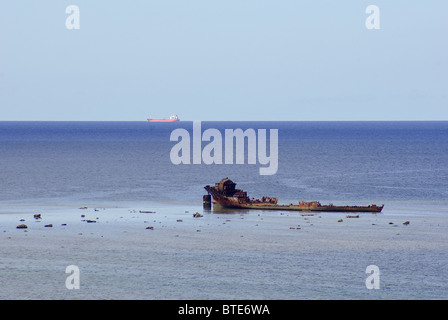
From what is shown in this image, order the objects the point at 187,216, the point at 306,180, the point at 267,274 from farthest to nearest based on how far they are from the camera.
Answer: the point at 306,180 < the point at 187,216 < the point at 267,274

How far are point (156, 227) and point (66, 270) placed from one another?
22.7m

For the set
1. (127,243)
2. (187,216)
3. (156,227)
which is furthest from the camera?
(187,216)

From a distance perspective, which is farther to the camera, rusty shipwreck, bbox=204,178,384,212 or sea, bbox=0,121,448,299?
rusty shipwreck, bbox=204,178,384,212

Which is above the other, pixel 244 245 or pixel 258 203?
pixel 258 203

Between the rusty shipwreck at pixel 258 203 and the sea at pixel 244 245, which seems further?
the rusty shipwreck at pixel 258 203

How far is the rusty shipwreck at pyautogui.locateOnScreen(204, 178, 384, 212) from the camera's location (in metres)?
96.8

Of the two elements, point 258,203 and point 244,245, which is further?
point 258,203

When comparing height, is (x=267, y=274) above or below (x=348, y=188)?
below

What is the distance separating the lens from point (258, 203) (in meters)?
101

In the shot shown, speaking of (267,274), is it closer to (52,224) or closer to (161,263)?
(161,263)

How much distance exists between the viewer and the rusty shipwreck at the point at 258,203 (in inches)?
3809
